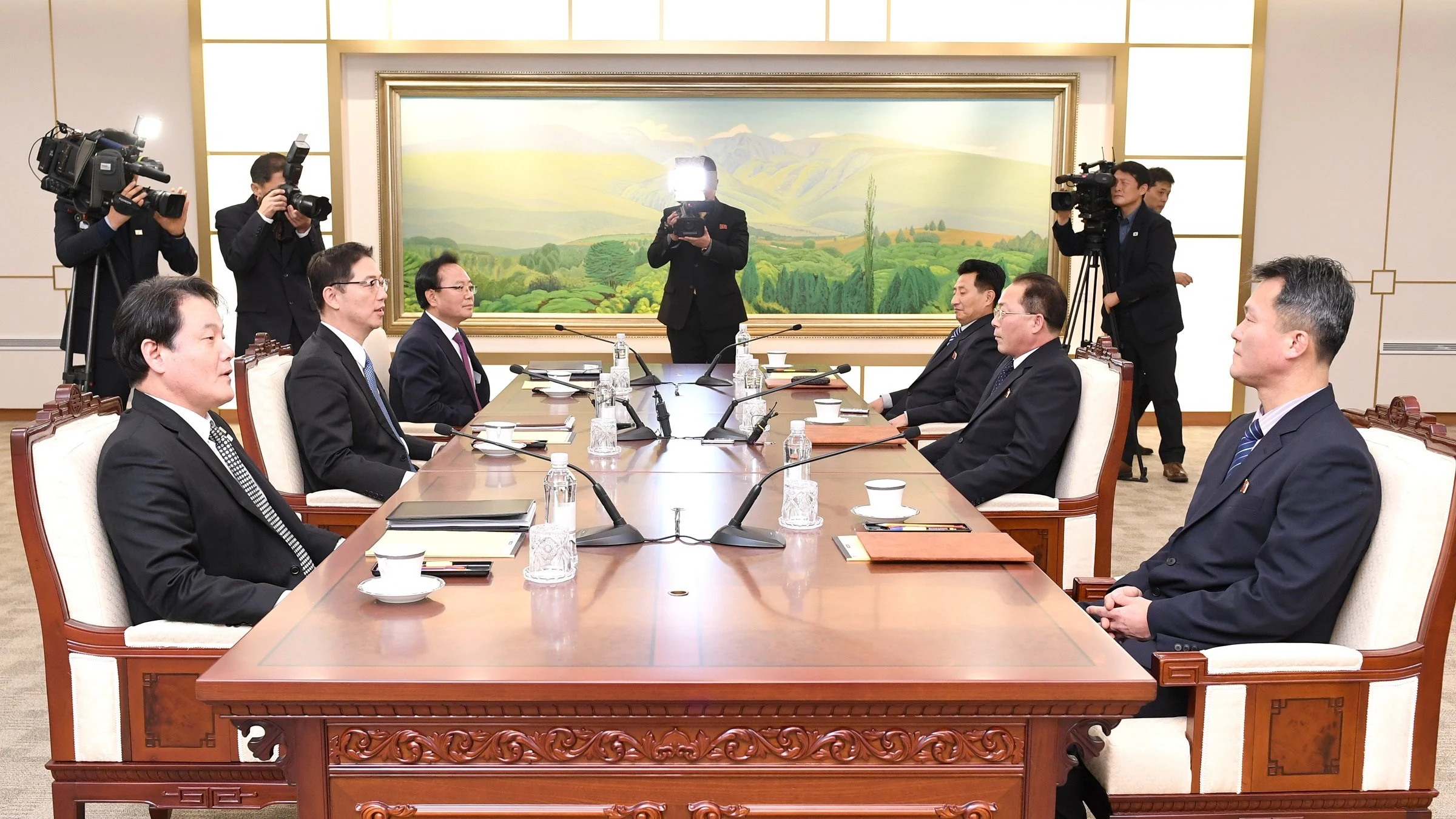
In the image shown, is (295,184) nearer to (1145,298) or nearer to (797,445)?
(797,445)

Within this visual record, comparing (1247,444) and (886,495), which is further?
(886,495)

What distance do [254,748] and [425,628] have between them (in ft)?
0.91

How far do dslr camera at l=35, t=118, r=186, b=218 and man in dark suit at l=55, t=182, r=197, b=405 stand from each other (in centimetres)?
4

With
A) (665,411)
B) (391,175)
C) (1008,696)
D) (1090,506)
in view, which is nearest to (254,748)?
(1008,696)

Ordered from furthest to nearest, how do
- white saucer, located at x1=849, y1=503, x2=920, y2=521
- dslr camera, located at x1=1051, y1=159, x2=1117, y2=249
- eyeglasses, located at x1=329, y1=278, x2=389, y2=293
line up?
dslr camera, located at x1=1051, y1=159, x2=1117, y2=249 → eyeglasses, located at x1=329, y1=278, x2=389, y2=293 → white saucer, located at x1=849, y1=503, x2=920, y2=521

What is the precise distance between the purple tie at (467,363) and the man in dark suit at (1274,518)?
285 centimetres

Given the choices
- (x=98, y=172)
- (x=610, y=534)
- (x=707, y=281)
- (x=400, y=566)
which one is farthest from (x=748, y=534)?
(x=707, y=281)

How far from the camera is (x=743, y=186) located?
739 cm

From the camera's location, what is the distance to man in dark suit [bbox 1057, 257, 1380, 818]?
6.79 ft

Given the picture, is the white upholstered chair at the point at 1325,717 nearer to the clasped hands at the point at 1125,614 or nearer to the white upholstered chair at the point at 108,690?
the clasped hands at the point at 1125,614

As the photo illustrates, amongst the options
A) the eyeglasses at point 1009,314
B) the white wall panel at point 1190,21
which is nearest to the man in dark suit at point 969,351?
the eyeglasses at point 1009,314

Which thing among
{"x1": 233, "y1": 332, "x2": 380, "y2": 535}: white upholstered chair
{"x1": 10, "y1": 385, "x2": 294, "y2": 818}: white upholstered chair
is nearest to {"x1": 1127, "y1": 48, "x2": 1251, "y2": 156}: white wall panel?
{"x1": 233, "y1": 332, "x2": 380, "y2": 535}: white upholstered chair

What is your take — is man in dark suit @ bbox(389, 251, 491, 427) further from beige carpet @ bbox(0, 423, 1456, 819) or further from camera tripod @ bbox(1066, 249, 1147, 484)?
camera tripod @ bbox(1066, 249, 1147, 484)

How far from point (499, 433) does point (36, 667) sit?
1.48 m
